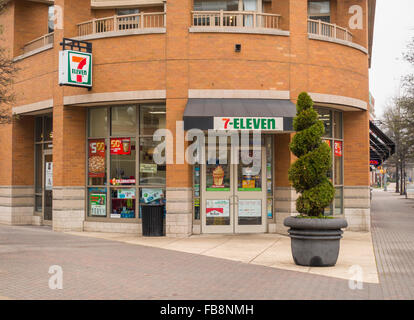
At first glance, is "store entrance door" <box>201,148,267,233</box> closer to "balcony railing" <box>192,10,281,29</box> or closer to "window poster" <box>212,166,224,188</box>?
"window poster" <box>212,166,224,188</box>

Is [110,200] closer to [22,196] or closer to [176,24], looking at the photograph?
[22,196]

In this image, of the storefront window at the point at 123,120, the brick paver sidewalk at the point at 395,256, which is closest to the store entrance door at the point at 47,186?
the storefront window at the point at 123,120

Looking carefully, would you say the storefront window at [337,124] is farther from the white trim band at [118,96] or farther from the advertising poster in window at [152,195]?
the advertising poster in window at [152,195]

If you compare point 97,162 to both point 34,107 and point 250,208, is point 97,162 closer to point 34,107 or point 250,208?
point 34,107

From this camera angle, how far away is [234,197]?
15.0m

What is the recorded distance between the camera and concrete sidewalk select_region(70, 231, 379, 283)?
9.79 m

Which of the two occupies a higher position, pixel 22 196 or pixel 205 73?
pixel 205 73

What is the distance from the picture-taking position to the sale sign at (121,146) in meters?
15.6

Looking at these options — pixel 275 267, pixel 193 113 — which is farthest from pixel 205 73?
pixel 275 267

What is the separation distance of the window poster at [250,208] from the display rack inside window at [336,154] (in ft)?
Result: 9.84

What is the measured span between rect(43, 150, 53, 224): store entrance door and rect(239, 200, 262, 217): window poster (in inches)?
278

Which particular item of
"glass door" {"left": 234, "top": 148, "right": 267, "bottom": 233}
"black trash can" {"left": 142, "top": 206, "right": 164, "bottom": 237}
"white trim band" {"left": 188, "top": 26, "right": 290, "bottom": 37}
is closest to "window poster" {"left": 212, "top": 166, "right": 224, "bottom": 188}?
"glass door" {"left": 234, "top": 148, "right": 267, "bottom": 233}

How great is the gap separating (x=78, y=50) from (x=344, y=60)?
833cm

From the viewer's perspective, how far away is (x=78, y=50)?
15.4 meters
